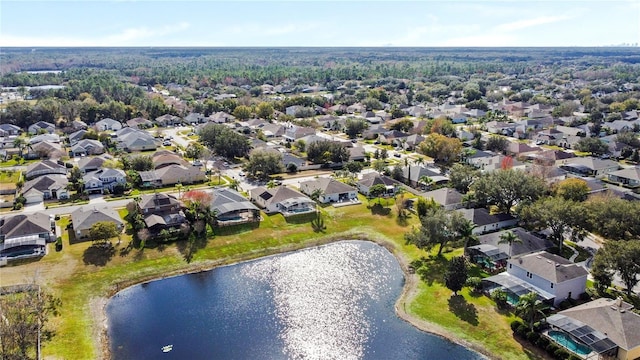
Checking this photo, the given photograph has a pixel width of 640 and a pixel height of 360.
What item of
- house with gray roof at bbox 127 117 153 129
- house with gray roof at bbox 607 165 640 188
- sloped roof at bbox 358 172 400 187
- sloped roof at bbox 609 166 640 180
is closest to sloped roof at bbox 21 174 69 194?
sloped roof at bbox 358 172 400 187

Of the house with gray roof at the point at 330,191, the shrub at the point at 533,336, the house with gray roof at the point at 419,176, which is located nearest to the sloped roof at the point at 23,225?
the house with gray roof at the point at 330,191

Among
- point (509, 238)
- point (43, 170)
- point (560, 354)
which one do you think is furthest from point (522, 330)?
point (43, 170)

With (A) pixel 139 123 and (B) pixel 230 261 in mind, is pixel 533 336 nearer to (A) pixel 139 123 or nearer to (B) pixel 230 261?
(B) pixel 230 261

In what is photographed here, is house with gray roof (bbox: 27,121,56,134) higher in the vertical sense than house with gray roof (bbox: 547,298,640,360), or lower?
higher

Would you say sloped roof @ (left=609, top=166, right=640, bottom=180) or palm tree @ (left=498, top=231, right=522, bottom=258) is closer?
palm tree @ (left=498, top=231, right=522, bottom=258)

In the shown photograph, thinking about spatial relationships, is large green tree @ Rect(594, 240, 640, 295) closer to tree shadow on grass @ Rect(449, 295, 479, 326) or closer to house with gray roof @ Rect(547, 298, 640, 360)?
house with gray roof @ Rect(547, 298, 640, 360)

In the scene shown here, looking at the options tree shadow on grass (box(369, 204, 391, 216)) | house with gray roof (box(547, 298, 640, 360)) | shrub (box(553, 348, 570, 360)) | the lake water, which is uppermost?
house with gray roof (box(547, 298, 640, 360))
